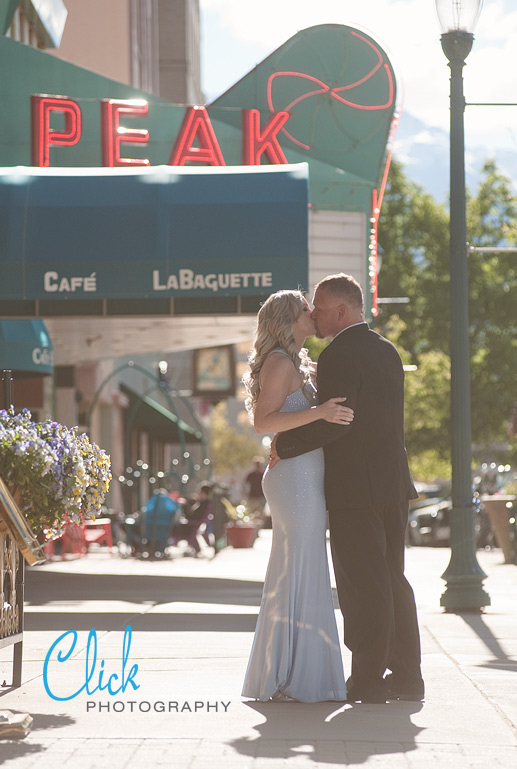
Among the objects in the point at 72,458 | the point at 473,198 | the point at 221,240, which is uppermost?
the point at 473,198

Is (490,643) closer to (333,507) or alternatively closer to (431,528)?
(333,507)

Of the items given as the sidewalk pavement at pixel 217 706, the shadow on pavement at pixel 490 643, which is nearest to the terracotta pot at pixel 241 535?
the sidewalk pavement at pixel 217 706

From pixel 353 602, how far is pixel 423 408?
126 feet

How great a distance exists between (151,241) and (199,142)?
15.7ft

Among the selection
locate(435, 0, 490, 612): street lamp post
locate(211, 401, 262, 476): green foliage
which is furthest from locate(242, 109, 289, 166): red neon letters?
locate(211, 401, 262, 476): green foliage

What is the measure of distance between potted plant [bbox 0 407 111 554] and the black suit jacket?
37.4 inches

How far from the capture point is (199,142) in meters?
16.7

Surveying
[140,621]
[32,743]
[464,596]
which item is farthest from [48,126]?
[32,743]

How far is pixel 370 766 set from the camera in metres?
4.53

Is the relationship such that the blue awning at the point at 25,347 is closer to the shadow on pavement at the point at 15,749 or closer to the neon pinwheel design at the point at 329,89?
the neon pinwheel design at the point at 329,89

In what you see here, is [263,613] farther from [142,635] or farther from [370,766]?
[142,635]

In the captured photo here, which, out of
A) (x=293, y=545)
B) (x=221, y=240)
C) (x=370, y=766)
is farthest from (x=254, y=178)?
(x=370, y=766)

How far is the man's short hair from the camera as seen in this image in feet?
19.6

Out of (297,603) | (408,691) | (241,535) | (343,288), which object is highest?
(343,288)
